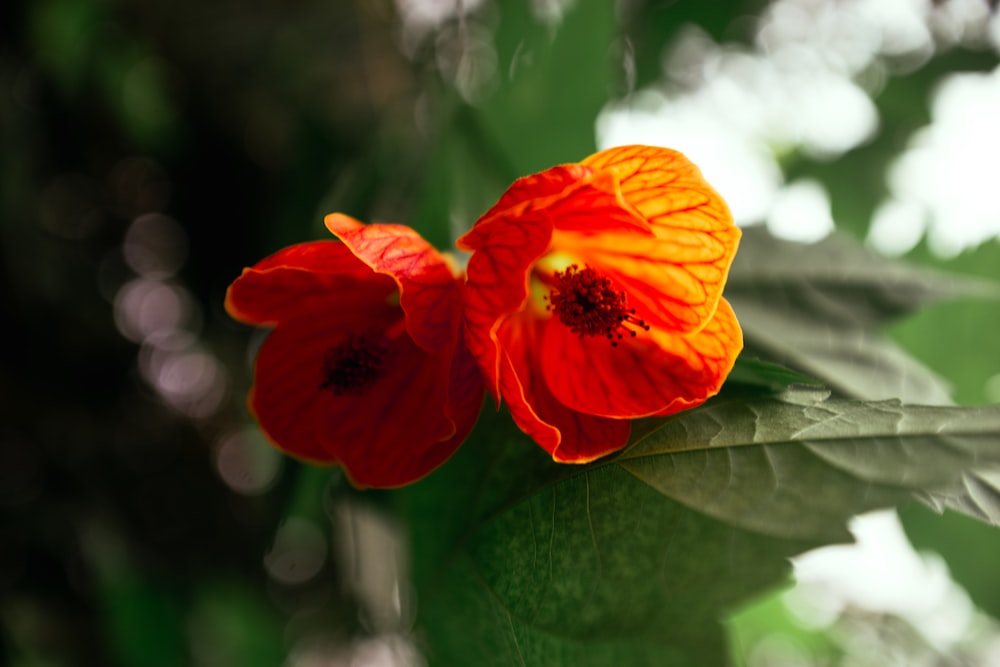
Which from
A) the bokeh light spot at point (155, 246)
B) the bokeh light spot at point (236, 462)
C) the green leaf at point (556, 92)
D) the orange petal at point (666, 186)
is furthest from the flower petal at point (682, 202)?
the bokeh light spot at point (155, 246)

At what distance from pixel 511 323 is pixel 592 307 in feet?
0.17

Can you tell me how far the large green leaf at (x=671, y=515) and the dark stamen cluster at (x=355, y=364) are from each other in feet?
0.24

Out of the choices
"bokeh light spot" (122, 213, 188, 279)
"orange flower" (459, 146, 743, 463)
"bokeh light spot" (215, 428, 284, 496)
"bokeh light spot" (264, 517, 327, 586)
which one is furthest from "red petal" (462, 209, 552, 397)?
"bokeh light spot" (122, 213, 188, 279)

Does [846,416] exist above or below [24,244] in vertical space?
above

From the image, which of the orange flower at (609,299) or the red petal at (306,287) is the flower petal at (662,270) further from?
the red petal at (306,287)

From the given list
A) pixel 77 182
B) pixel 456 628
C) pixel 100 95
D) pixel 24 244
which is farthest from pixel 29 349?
pixel 456 628

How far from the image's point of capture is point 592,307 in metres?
0.41

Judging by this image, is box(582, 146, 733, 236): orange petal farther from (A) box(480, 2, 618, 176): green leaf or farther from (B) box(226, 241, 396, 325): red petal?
(A) box(480, 2, 618, 176): green leaf

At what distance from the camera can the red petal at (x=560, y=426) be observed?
0.34 m

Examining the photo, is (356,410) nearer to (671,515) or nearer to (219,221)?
(671,515)

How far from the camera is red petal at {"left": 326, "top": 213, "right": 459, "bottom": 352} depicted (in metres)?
0.36

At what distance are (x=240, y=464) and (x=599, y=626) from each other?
3.51 feet

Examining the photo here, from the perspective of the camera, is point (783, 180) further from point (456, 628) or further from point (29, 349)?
point (29, 349)

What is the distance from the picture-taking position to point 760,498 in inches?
11.3
